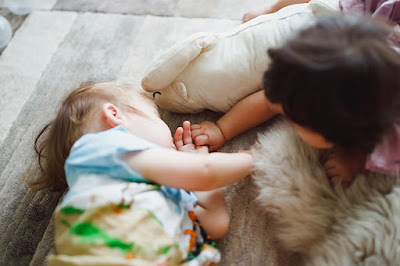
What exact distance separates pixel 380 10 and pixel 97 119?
0.69 meters

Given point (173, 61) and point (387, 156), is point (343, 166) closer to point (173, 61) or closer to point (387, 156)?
point (387, 156)

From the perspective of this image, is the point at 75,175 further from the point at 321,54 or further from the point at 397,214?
the point at 397,214

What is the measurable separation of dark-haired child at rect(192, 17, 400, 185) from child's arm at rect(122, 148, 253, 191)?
0.18 m

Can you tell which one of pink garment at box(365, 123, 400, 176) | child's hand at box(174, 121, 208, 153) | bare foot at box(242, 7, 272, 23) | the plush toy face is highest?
bare foot at box(242, 7, 272, 23)

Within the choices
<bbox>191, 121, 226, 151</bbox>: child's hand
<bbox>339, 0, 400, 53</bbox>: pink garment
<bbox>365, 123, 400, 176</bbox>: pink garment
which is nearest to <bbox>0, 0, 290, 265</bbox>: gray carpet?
<bbox>191, 121, 226, 151</bbox>: child's hand

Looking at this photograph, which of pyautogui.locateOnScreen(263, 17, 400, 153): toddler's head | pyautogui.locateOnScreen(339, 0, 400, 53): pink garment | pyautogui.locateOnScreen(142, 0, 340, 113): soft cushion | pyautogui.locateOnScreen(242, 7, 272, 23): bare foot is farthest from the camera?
pyautogui.locateOnScreen(242, 7, 272, 23): bare foot

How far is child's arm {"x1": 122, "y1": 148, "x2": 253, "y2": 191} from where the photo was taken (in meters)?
0.69

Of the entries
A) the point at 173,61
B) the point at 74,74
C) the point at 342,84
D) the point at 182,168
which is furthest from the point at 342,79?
the point at 74,74

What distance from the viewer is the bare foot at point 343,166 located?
0.71 meters

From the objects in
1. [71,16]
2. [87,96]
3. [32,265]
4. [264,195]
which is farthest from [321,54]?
[71,16]

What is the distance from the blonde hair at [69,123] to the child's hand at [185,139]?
16 centimetres

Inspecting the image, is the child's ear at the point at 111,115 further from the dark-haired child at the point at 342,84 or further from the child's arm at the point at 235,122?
Answer: the dark-haired child at the point at 342,84

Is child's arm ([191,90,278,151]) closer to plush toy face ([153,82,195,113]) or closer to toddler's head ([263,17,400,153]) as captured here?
plush toy face ([153,82,195,113])

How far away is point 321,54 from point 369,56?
0.07 m
